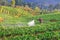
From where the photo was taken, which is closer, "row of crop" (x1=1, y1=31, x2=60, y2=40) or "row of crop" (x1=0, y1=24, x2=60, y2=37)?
"row of crop" (x1=1, y1=31, x2=60, y2=40)

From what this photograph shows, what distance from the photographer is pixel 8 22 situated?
13922 mm

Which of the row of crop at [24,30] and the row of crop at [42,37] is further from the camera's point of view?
the row of crop at [24,30]

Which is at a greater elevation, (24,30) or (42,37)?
(24,30)

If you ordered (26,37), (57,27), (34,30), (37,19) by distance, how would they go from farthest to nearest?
(37,19) < (57,27) < (34,30) < (26,37)

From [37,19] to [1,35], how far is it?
4337mm

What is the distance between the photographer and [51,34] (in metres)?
11.8

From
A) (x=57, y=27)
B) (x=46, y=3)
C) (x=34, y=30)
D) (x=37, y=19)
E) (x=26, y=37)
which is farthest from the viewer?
(x=46, y=3)

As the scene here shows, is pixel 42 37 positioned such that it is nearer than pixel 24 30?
Yes

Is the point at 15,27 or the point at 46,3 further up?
the point at 15,27

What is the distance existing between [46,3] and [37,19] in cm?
2132

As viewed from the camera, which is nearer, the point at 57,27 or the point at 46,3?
the point at 57,27

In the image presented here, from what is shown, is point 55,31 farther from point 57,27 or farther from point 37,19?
point 37,19

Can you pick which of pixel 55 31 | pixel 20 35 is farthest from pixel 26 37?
pixel 55 31

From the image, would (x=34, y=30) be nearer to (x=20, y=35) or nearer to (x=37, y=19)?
(x=20, y=35)
